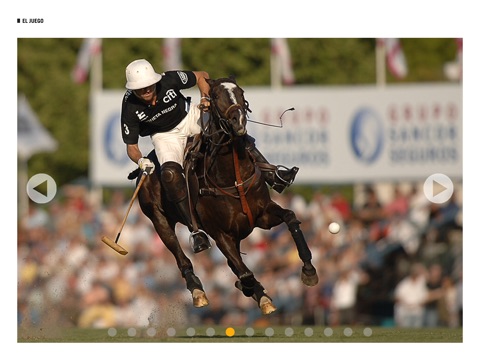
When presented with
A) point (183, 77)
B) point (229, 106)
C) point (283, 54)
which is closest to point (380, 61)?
point (283, 54)

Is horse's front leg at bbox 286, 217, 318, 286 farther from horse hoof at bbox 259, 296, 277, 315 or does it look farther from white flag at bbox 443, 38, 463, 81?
white flag at bbox 443, 38, 463, 81

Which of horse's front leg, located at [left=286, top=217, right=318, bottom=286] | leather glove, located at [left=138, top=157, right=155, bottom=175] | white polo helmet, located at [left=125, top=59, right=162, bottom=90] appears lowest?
horse's front leg, located at [left=286, top=217, right=318, bottom=286]

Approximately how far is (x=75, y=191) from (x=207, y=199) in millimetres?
11593

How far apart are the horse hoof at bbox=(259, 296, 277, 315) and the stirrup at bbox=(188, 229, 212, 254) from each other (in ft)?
2.62

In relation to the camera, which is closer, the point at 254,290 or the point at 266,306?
the point at 266,306

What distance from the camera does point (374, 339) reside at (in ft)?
46.7

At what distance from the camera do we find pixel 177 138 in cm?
1434

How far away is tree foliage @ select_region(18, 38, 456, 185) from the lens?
29.5 meters

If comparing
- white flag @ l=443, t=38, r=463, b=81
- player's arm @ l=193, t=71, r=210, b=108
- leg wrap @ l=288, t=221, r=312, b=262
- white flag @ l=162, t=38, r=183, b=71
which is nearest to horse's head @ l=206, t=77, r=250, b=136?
player's arm @ l=193, t=71, r=210, b=108

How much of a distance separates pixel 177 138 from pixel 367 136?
10588 mm

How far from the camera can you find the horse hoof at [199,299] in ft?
45.0

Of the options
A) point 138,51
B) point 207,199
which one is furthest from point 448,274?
point 138,51

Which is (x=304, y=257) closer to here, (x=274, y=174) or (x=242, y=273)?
(x=242, y=273)
